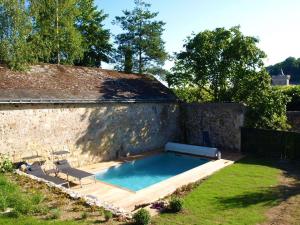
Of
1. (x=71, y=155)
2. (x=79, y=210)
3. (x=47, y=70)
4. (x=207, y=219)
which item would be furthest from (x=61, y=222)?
(x=47, y=70)

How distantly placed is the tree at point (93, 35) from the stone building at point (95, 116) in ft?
44.8

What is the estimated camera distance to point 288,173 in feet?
59.3

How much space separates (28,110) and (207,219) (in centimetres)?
1122

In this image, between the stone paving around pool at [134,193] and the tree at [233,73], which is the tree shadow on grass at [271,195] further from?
the tree at [233,73]

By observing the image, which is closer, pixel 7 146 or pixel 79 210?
pixel 79 210

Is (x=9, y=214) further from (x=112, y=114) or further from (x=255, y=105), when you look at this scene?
(x=255, y=105)

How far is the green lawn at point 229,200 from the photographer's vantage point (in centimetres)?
1081

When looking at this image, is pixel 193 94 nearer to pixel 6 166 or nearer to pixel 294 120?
pixel 294 120

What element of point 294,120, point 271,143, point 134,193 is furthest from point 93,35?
point 134,193

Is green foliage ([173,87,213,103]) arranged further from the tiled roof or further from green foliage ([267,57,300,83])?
green foliage ([267,57,300,83])

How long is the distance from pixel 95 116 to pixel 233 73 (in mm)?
12191

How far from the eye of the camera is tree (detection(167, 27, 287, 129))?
2372 cm

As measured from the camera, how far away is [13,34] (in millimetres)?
19938

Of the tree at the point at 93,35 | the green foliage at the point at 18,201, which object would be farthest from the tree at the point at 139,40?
the green foliage at the point at 18,201
